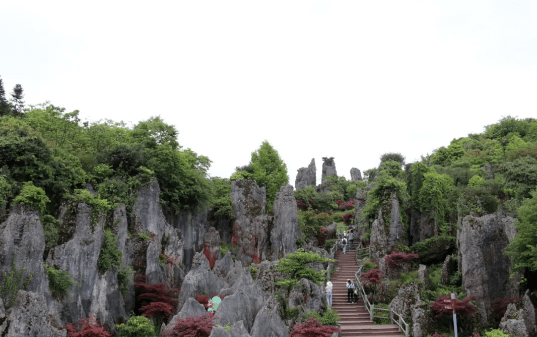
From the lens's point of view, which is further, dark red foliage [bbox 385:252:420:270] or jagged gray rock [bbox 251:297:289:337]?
dark red foliage [bbox 385:252:420:270]

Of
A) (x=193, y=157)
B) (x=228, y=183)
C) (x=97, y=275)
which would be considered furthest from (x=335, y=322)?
(x=228, y=183)

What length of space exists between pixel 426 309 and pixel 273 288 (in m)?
7.22

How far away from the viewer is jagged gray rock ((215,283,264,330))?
18.8 m

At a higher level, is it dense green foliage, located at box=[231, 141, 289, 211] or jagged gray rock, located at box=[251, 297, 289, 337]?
dense green foliage, located at box=[231, 141, 289, 211]

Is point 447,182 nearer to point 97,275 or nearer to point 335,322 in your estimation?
point 335,322

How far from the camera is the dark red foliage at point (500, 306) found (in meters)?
20.4

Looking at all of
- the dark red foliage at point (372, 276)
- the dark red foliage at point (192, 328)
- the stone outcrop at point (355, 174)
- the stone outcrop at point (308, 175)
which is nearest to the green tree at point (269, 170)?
the dark red foliage at point (372, 276)

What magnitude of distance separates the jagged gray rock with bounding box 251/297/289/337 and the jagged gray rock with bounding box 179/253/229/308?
5801 millimetres

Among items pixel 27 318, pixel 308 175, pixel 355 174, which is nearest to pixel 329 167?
pixel 355 174

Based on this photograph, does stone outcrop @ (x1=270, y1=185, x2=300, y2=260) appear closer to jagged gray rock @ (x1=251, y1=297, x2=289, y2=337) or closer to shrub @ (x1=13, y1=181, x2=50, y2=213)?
jagged gray rock @ (x1=251, y1=297, x2=289, y2=337)

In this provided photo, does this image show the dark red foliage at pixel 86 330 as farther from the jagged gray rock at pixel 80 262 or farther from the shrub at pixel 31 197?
the shrub at pixel 31 197

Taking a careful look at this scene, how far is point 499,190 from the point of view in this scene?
2788 cm

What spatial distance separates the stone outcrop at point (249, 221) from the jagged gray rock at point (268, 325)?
14338 millimetres

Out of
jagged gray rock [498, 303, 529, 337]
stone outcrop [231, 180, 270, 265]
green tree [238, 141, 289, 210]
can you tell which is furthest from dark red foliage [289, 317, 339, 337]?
green tree [238, 141, 289, 210]
